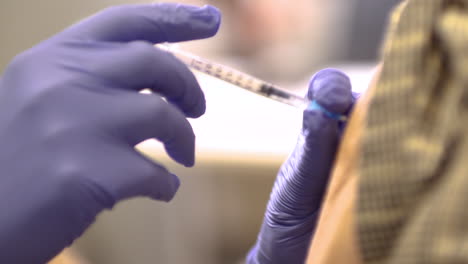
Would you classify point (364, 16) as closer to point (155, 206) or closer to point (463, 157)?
point (155, 206)

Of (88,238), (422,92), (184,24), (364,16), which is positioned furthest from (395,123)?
(364,16)

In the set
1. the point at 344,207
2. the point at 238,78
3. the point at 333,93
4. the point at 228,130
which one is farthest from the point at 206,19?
the point at 228,130

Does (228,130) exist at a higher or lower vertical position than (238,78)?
lower

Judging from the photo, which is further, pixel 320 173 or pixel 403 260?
pixel 320 173

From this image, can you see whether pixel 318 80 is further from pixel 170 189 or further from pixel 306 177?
pixel 170 189

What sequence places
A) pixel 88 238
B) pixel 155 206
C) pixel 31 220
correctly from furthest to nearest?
pixel 88 238, pixel 155 206, pixel 31 220

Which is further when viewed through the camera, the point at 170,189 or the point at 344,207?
the point at 170,189
